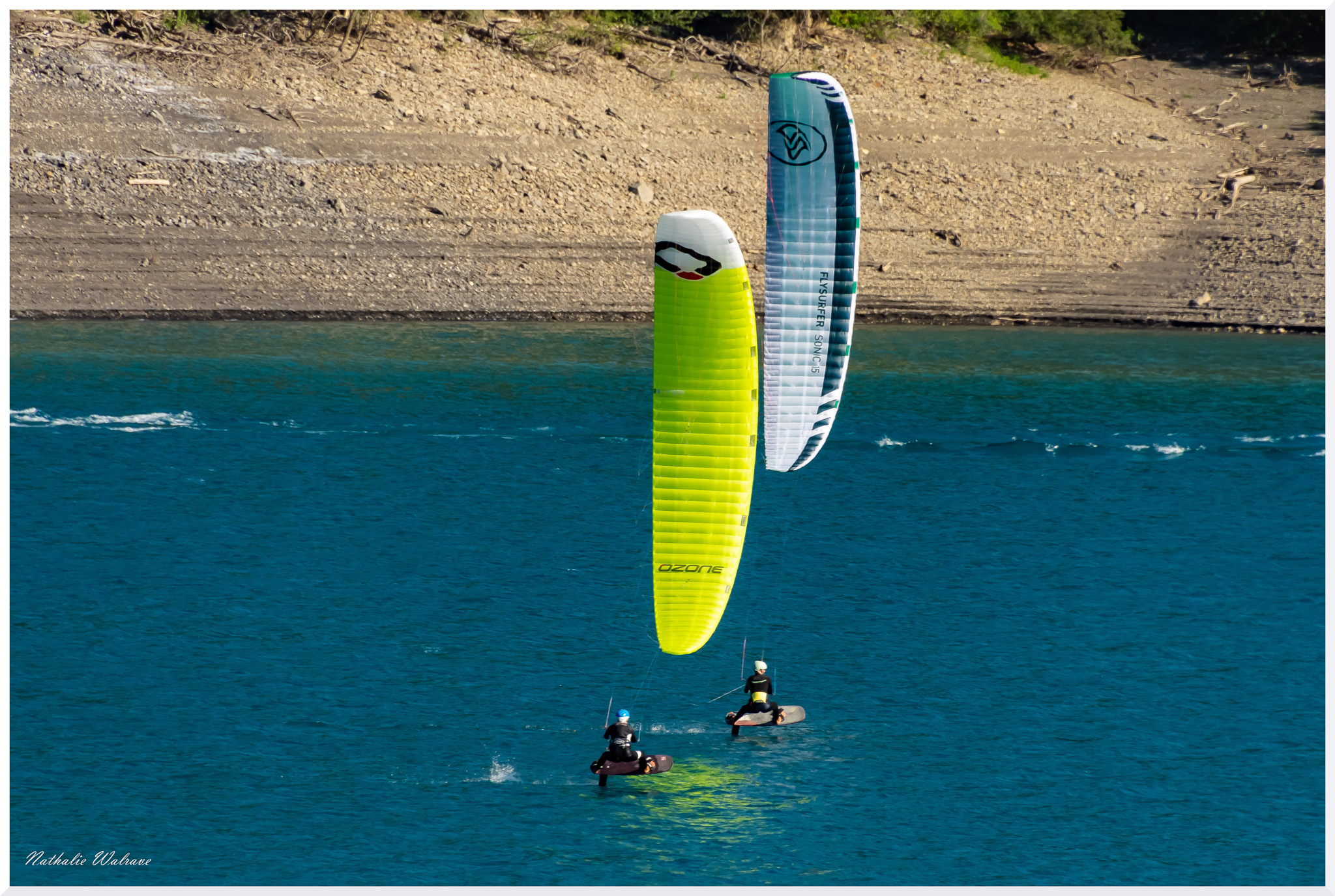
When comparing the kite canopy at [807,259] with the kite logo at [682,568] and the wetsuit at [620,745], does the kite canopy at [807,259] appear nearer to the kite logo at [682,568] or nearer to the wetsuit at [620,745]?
the kite logo at [682,568]

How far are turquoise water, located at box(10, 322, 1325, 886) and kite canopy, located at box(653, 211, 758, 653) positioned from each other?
475 cm

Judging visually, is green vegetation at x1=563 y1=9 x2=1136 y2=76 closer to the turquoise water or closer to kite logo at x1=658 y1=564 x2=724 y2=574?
the turquoise water

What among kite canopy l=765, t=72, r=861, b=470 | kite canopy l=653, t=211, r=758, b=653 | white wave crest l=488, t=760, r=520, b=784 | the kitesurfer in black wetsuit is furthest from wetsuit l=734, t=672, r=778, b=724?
white wave crest l=488, t=760, r=520, b=784

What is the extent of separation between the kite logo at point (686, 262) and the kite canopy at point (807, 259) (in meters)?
3.37

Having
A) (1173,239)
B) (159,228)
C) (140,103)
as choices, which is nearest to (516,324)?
(159,228)

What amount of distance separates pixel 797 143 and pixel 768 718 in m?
14.4

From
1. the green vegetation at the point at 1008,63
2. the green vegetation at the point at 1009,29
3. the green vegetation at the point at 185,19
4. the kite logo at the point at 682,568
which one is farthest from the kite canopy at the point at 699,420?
the green vegetation at the point at 1008,63

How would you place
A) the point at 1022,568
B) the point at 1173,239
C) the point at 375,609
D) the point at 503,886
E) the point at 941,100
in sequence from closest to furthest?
the point at 503,886
the point at 375,609
the point at 1022,568
the point at 1173,239
the point at 941,100

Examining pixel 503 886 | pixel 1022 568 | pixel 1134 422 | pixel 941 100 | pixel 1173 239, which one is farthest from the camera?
pixel 941 100

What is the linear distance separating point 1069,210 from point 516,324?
34.5 metres

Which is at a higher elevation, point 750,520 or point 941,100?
point 941,100

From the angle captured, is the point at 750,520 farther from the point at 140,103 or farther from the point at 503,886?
the point at 140,103

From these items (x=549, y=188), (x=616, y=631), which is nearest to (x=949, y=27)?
(x=549, y=188)

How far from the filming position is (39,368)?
71.8 meters
